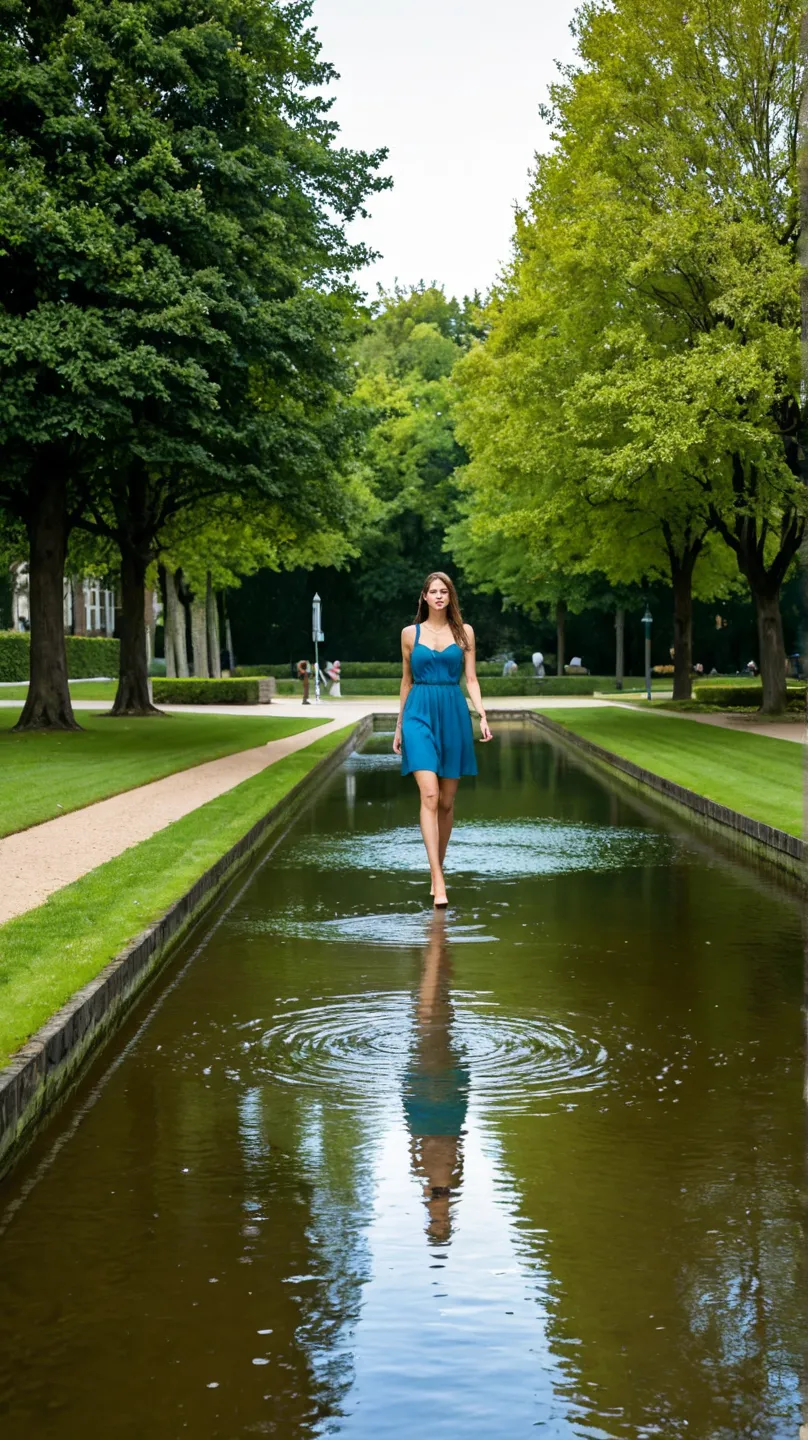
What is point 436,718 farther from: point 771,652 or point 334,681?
point 334,681

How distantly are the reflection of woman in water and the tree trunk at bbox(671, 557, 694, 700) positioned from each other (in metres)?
35.9

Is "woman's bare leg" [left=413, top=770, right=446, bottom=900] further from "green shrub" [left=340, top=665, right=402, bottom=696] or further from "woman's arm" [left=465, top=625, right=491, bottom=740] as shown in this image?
"green shrub" [left=340, top=665, right=402, bottom=696]

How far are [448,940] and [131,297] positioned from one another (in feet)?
59.0

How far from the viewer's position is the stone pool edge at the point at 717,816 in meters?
14.0

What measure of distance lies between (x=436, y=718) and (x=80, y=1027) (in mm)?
4286

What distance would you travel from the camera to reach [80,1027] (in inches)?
295

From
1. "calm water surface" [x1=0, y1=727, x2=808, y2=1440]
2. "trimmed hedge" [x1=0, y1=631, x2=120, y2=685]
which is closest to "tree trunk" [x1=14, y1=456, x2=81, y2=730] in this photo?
"calm water surface" [x1=0, y1=727, x2=808, y2=1440]

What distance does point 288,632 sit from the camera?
7969 centimetres

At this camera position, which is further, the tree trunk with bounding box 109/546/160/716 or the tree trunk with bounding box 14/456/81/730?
the tree trunk with bounding box 109/546/160/716

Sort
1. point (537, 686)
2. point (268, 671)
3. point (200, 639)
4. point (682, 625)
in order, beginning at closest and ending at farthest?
point (682, 625), point (200, 639), point (537, 686), point (268, 671)

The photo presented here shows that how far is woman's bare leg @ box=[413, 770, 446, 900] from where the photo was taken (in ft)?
37.2

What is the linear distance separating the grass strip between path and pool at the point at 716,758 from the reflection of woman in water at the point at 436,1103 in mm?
6852

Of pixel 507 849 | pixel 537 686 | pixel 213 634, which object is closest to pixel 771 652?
pixel 507 849

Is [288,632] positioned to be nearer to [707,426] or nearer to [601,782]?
[707,426]
